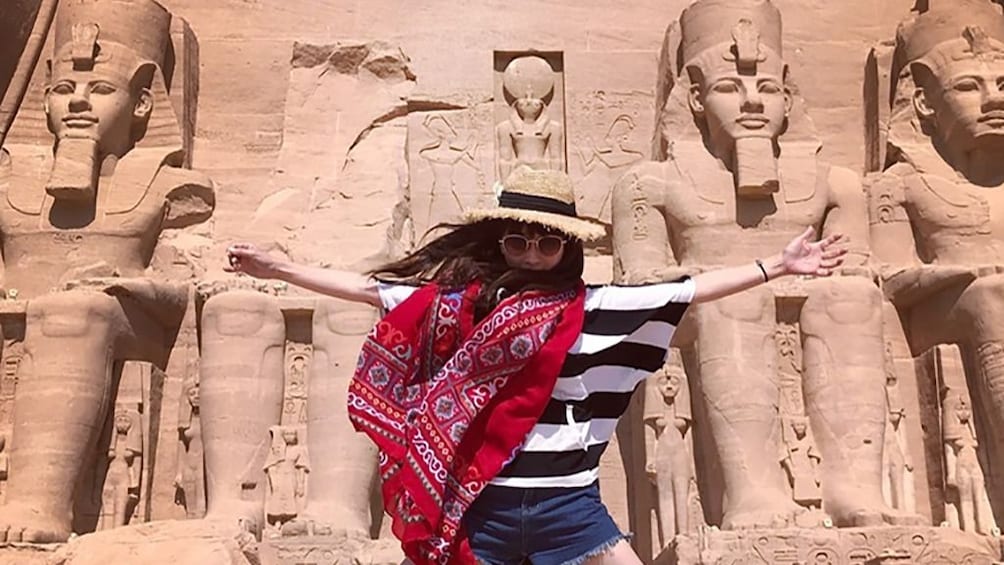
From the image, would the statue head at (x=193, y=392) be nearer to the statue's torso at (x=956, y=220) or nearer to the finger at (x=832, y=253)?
the statue's torso at (x=956, y=220)

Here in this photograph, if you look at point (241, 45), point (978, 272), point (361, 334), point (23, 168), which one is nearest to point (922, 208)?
point (978, 272)

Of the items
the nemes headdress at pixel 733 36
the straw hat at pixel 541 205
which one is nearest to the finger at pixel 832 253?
the straw hat at pixel 541 205

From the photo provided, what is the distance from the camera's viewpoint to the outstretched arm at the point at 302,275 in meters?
2.97

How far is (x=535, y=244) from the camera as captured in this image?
300 cm

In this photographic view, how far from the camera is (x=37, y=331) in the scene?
589cm

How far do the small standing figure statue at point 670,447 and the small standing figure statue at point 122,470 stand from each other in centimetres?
230

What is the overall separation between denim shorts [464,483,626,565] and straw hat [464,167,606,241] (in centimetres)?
59

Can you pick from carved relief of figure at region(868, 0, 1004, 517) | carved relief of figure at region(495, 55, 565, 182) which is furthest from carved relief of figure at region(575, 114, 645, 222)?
carved relief of figure at region(868, 0, 1004, 517)

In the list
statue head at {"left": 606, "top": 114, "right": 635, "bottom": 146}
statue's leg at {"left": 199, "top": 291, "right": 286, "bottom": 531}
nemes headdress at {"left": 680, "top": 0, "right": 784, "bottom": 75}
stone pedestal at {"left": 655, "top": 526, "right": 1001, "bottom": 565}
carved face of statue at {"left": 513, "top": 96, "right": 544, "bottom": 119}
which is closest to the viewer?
stone pedestal at {"left": 655, "top": 526, "right": 1001, "bottom": 565}

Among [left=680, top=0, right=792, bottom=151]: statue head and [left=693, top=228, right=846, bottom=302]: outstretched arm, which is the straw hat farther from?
[left=680, top=0, right=792, bottom=151]: statue head

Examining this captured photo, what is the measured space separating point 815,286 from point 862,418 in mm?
643

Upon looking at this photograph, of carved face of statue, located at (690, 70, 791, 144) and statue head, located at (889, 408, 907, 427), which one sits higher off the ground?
carved face of statue, located at (690, 70, 791, 144)

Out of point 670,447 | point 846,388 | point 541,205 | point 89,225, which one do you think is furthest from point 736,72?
point 541,205

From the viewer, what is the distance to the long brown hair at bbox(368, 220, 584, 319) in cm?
302
